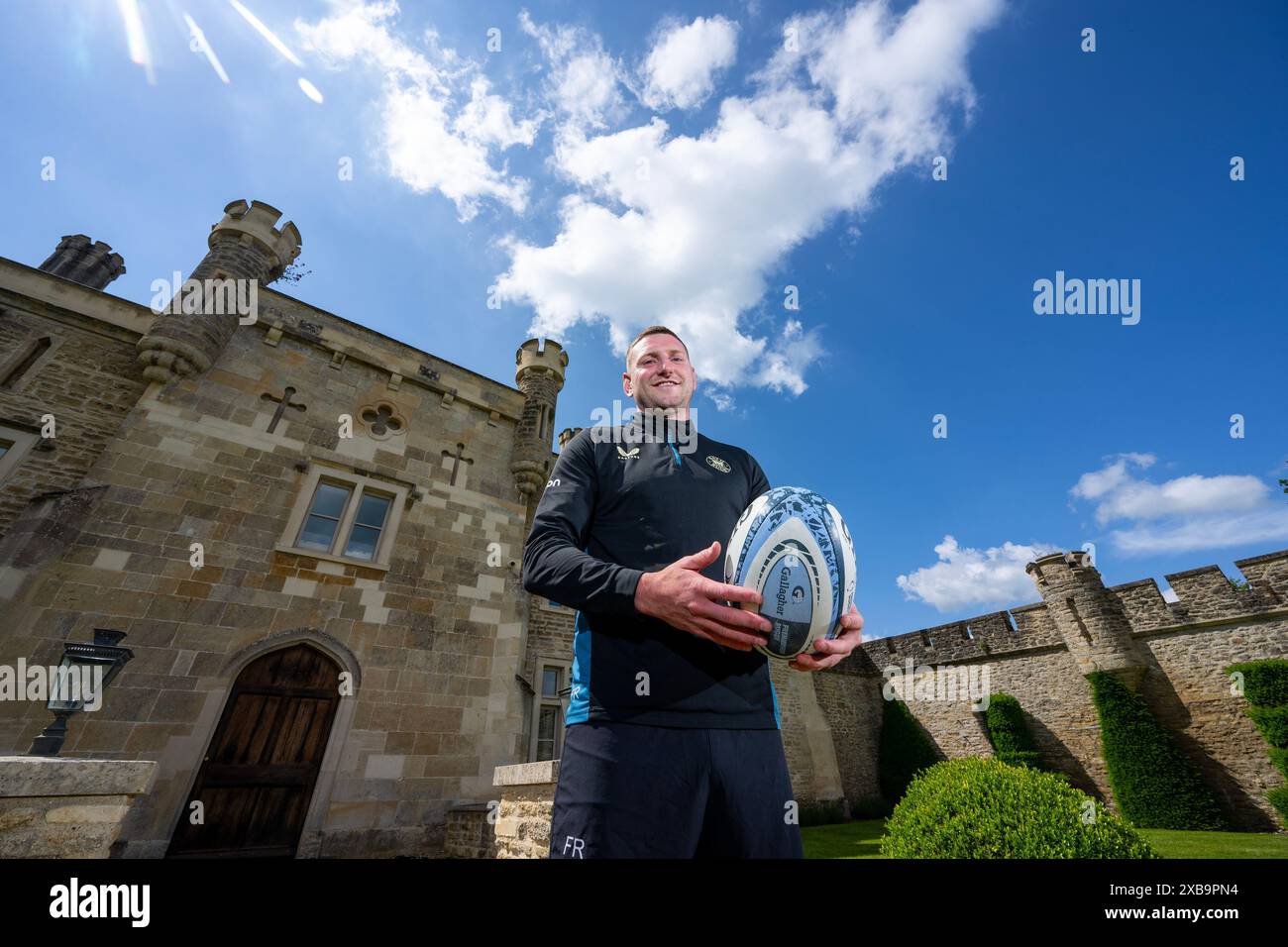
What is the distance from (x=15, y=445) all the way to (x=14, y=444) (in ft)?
0.16

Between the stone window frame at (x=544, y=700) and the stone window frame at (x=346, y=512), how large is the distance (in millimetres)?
3793

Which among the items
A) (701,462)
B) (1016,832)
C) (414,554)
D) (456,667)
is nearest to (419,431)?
(414,554)

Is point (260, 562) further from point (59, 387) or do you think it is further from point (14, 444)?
point (59, 387)

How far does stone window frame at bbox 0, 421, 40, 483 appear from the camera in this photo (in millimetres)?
7312

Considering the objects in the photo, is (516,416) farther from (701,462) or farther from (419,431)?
(701,462)

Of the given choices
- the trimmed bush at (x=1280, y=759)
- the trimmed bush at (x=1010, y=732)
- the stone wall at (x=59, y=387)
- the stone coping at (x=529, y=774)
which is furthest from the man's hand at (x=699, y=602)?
the trimmed bush at (x=1010, y=732)

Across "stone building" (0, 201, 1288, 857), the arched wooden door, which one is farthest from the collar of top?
the arched wooden door

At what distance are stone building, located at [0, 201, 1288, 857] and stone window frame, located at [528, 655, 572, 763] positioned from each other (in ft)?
0.17

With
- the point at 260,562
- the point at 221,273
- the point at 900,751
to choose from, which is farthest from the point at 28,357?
the point at 900,751

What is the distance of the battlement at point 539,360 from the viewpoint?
12789 millimetres

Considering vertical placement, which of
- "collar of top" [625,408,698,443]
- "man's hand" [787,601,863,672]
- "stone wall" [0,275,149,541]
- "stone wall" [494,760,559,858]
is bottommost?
"stone wall" [494,760,559,858]

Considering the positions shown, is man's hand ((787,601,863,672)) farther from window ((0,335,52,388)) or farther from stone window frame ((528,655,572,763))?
window ((0,335,52,388))

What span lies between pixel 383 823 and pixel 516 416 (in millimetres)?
8276
